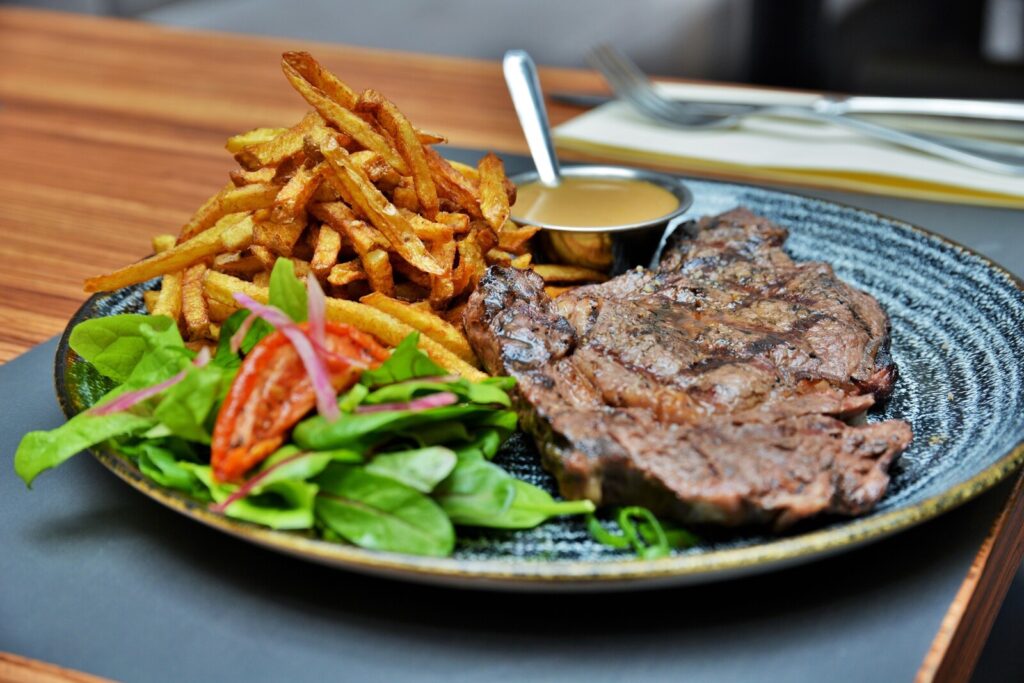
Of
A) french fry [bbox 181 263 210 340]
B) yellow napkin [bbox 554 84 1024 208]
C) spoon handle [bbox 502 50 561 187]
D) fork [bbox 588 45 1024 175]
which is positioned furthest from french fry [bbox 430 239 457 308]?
fork [bbox 588 45 1024 175]

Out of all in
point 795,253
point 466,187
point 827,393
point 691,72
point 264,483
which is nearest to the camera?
point 264,483

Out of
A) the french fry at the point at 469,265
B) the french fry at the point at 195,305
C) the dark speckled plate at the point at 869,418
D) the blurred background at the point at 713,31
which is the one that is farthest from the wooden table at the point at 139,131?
the blurred background at the point at 713,31

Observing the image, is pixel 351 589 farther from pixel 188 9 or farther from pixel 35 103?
pixel 188 9

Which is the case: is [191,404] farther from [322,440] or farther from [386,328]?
[386,328]

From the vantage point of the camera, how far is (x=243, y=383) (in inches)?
68.1

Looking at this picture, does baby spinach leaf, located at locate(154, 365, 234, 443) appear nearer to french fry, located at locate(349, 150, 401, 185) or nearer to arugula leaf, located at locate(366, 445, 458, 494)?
arugula leaf, located at locate(366, 445, 458, 494)

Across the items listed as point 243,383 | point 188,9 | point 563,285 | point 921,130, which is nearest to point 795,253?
point 563,285

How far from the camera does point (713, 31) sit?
8562 millimetres

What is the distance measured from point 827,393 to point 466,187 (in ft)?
3.16

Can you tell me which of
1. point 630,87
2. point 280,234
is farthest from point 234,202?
point 630,87

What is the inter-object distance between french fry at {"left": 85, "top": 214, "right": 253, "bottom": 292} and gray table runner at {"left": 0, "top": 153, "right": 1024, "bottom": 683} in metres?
0.68

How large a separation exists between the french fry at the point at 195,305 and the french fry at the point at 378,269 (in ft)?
1.18

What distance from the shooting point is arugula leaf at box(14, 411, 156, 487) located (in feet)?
5.80

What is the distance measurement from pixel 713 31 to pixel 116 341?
24.1ft
